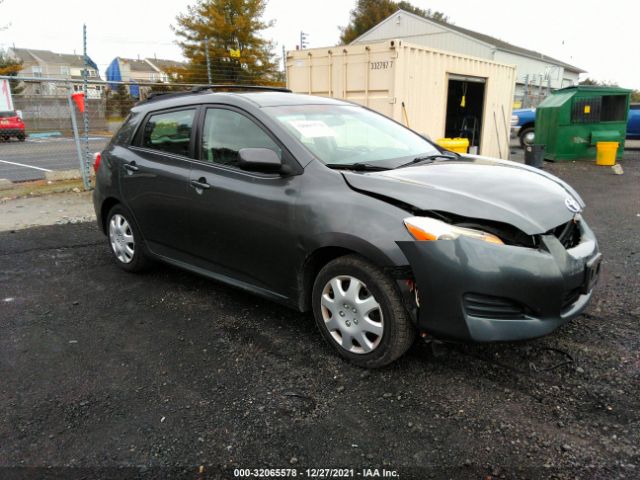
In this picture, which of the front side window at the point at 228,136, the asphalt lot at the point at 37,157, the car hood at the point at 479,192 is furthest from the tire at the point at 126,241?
the asphalt lot at the point at 37,157

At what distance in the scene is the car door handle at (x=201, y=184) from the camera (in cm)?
362

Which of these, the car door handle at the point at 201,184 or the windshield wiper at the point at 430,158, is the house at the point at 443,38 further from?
the car door handle at the point at 201,184

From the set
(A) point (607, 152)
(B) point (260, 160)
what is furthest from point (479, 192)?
(A) point (607, 152)

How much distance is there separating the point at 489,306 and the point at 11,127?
22433 mm

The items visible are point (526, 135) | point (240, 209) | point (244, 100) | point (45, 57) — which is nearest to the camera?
point (240, 209)

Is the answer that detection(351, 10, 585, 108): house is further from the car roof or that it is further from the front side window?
the front side window

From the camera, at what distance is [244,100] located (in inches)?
140

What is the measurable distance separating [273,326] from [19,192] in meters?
8.02

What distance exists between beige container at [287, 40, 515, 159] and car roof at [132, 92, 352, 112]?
5022 mm

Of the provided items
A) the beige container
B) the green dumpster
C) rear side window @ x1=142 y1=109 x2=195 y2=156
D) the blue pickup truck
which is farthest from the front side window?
the blue pickup truck

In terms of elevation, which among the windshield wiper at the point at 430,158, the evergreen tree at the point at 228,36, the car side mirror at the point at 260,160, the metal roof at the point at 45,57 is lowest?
the windshield wiper at the point at 430,158

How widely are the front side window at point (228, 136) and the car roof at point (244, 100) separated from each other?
102 mm

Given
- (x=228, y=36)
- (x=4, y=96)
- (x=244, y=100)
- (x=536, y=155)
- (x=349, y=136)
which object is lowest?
(x=536, y=155)

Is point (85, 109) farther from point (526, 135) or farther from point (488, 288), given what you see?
point (526, 135)
